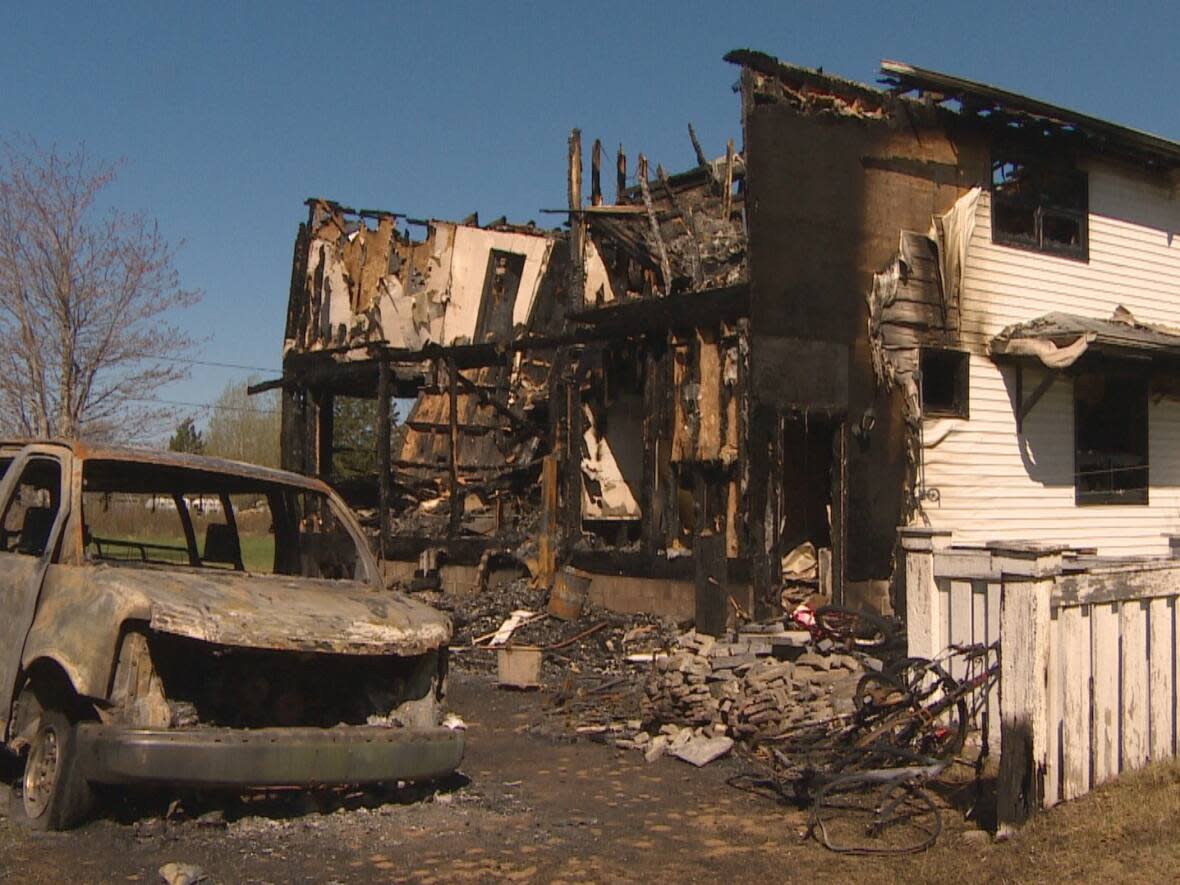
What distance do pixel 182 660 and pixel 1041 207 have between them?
13081 mm

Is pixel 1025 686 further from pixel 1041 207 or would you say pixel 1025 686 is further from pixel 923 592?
pixel 1041 207

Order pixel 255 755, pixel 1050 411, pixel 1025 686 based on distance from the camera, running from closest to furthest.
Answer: pixel 255 755 → pixel 1025 686 → pixel 1050 411

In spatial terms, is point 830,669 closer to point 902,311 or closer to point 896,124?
point 902,311

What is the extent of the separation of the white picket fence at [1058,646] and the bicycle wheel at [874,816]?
0.49 m

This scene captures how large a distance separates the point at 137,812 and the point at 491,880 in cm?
192

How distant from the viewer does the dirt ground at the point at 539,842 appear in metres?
5.44

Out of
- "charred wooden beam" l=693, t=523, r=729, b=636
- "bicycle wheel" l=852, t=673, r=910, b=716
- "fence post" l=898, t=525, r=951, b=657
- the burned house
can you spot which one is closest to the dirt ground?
"bicycle wheel" l=852, t=673, r=910, b=716

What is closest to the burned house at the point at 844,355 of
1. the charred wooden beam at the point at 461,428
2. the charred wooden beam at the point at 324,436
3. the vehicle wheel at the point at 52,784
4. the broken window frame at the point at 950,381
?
the broken window frame at the point at 950,381

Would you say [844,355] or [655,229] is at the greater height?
[655,229]

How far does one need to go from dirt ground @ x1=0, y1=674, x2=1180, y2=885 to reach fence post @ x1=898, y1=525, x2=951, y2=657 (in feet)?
3.44

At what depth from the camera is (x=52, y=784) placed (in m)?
5.85

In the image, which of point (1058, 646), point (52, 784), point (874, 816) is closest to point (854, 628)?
point (874, 816)

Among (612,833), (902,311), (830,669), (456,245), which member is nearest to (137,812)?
(612,833)

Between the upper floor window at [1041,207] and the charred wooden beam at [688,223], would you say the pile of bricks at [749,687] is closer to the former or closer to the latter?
the charred wooden beam at [688,223]
